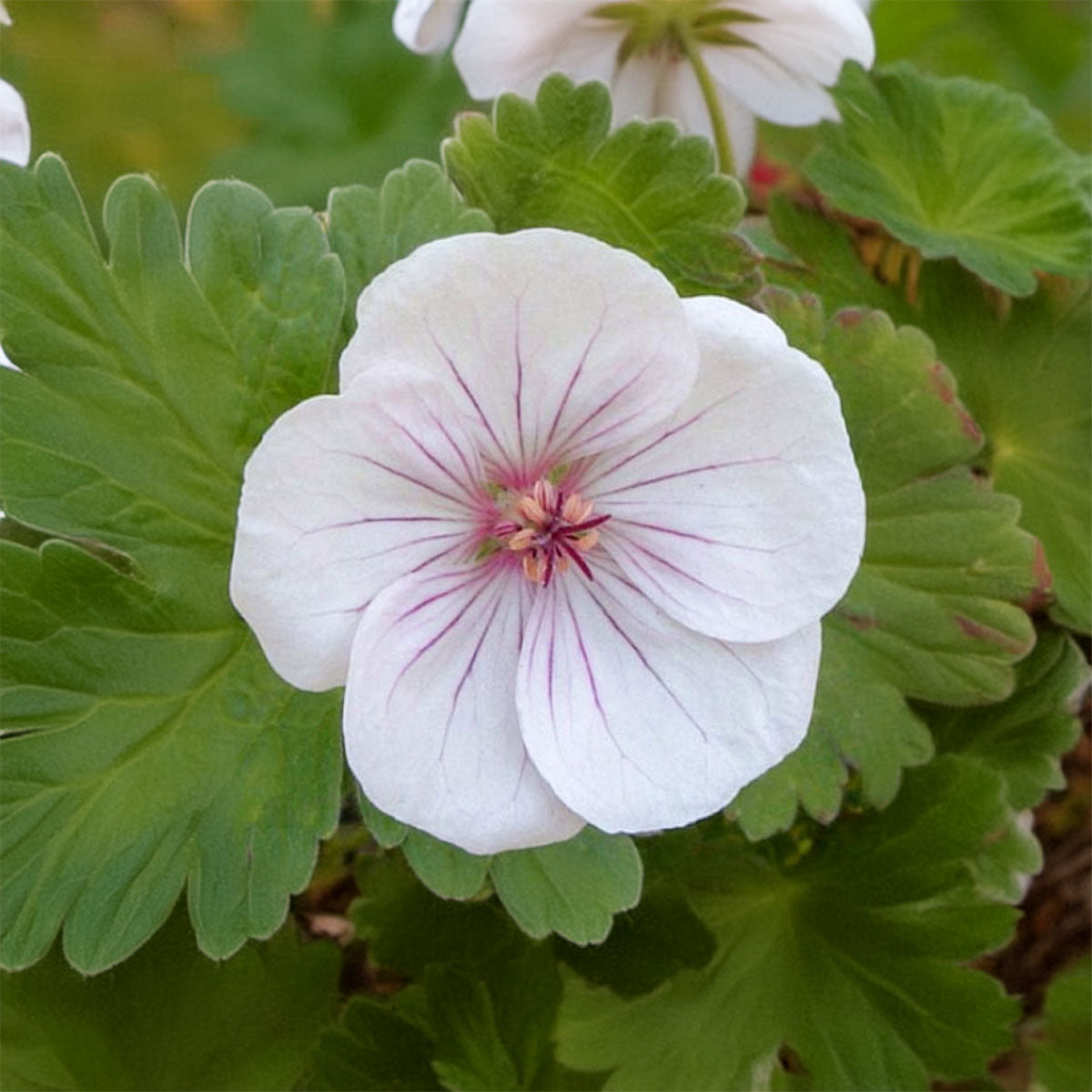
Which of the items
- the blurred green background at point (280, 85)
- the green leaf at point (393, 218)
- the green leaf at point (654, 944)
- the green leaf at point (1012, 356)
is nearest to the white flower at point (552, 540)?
the green leaf at point (393, 218)

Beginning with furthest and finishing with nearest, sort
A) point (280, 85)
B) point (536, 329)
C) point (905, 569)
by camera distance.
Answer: point (280, 85) → point (905, 569) → point (536, 329)

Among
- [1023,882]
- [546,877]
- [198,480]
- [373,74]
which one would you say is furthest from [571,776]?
[373,74]

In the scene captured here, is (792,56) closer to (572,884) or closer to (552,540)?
(552,540)

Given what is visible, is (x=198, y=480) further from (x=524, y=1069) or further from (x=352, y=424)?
(x=524, y=1069)

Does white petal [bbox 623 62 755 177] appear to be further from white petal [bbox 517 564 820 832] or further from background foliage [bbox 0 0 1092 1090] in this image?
white petal [bbox 517 564 820 832]

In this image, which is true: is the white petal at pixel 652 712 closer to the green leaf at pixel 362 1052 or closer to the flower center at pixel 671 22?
the green leaf at pixel 362 1052

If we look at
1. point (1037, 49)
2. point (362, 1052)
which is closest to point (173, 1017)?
point (362, 1052)
